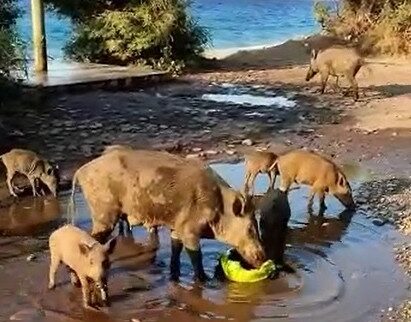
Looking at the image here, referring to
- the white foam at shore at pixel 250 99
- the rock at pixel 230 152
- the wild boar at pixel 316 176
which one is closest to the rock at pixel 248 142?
the rock at pixel 230 152

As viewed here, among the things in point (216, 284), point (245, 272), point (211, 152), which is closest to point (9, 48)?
point (211, 152)

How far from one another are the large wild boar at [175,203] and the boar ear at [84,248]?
887mm

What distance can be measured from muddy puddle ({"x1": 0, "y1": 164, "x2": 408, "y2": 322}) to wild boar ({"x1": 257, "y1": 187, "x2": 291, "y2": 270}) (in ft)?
0.76

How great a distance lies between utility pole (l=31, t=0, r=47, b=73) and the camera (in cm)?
2022

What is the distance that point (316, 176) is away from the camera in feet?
35.4

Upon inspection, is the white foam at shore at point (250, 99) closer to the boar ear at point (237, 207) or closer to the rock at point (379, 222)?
the rock at point (379, 222)

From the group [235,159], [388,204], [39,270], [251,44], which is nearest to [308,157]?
[388,204]

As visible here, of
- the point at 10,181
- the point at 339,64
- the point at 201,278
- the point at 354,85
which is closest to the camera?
the point at 201,278

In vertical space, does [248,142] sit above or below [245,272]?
above

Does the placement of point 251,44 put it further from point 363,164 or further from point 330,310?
point 330,310

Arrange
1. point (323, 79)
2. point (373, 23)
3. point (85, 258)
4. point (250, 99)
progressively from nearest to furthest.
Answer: point (85, 258)
point (250, 99)
point (323, 79)
point (373, 23)

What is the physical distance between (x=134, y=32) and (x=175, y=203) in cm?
1372

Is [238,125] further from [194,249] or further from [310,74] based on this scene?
[194,249]

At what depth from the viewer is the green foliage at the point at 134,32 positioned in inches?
845
